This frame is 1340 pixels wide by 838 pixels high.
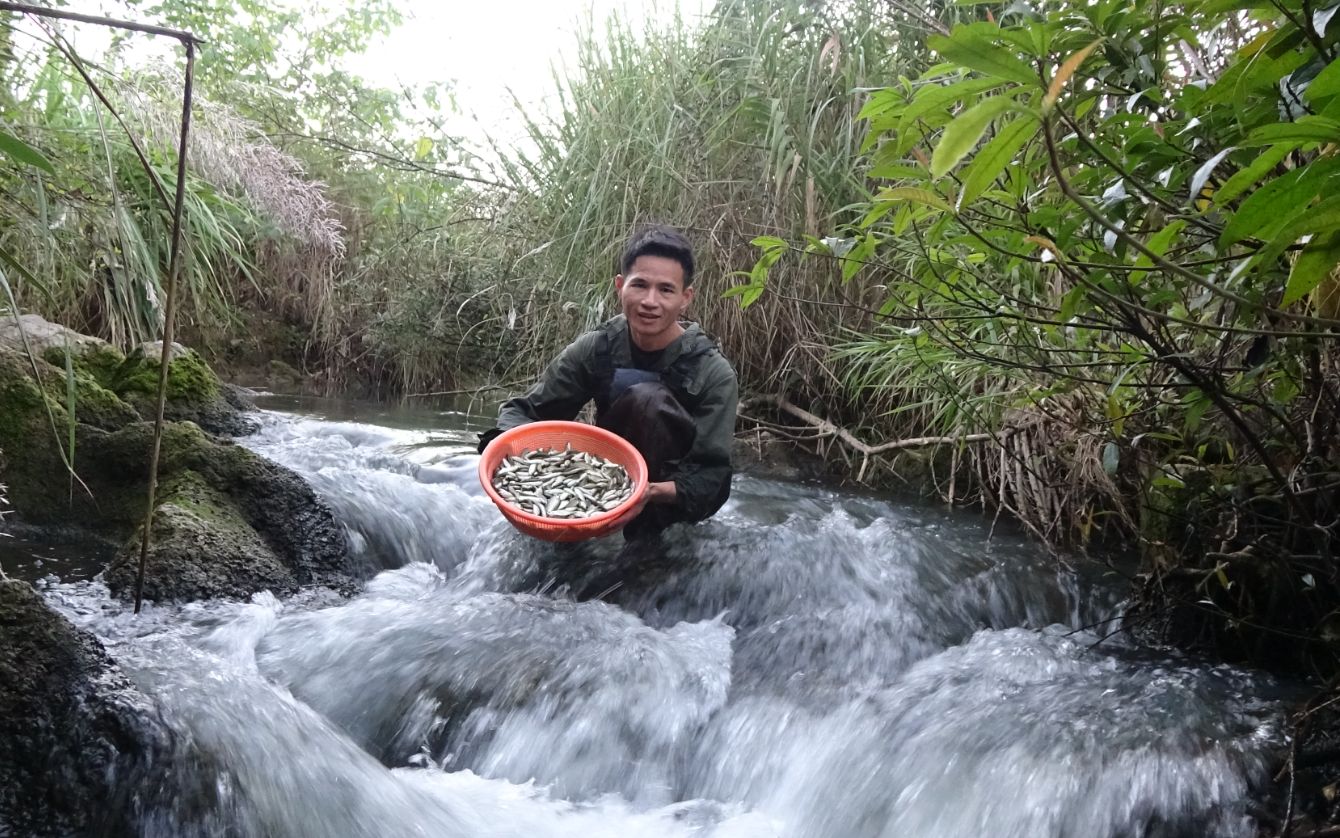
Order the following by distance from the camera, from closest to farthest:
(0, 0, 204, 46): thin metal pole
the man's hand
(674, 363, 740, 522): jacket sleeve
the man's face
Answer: (0, 0, 204, 46): thin metal pole
the man's hand
(674, 363, 740, 522): jacket sleeve
the man's face

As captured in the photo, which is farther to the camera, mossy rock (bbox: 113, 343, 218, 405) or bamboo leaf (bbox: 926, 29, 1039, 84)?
mossy rock (bbox: 113, 343, 218, 405)

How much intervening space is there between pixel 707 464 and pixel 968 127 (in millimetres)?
2542

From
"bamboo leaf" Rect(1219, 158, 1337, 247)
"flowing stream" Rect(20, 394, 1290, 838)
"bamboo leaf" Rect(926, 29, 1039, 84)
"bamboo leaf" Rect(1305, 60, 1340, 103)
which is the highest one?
"bamboo leaf" Rect(926, 29, 1039, 84)

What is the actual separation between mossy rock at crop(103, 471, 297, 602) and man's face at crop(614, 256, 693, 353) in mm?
1431

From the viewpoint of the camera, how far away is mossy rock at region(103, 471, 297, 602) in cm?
262

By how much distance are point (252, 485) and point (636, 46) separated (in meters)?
3.33

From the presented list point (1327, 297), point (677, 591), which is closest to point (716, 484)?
point (677, 591)

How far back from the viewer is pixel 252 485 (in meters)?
3.15

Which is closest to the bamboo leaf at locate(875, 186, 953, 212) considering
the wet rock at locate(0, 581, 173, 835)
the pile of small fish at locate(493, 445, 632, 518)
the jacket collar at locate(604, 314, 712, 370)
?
the wet rock at locate(0, 581, 173, 835)

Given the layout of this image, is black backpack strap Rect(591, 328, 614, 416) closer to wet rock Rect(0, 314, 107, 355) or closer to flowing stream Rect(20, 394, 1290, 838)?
flowing stream Rect(20, 394, 1290, 838)

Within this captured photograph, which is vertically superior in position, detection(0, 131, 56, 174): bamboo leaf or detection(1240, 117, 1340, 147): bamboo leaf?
detection(1240, 117, 1340, 147): bamboo leaf

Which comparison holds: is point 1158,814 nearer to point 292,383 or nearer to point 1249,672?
point 1249,672

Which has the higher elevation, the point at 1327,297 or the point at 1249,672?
the point at 1327,297

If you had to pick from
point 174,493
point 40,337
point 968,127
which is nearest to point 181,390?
point 40,337
